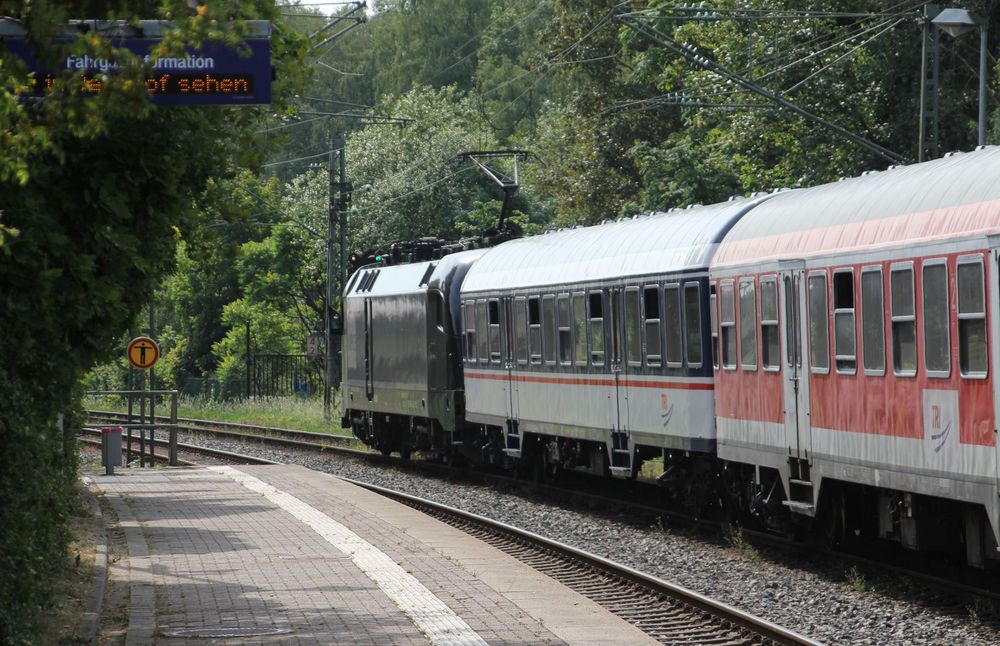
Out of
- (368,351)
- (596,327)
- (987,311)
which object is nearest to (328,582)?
(987,311)

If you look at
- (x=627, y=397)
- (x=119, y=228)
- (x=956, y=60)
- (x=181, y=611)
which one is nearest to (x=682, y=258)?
(x=627, y=397)

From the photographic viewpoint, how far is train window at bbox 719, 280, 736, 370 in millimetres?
16547

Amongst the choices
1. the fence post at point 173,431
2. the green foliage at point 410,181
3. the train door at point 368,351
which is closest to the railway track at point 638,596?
the train door at point 368,351

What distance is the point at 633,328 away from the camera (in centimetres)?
1914

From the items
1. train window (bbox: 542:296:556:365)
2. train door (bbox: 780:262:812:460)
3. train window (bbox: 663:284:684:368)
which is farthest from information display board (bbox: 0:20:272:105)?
train window (bbox: 542:296:556:365)

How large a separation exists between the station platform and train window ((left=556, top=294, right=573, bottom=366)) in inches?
114

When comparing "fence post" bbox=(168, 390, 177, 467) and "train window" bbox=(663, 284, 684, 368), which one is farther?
"fence post" bbox=(168, 390, 177, 467)

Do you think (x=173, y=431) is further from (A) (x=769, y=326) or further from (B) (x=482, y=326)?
(A) (x=769, y=326)

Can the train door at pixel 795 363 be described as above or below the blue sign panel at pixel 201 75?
below

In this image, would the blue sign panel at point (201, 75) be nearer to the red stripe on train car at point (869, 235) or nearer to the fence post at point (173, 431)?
the red stripe on train car at point (869, 235)

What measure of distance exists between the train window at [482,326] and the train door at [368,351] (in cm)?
613

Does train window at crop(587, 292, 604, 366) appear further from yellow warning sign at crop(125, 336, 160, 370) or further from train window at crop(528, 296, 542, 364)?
yellow warning sign at crop(125, 336, 160, 370)

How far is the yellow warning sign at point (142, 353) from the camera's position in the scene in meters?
29.4

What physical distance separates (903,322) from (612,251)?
25.6 ft
